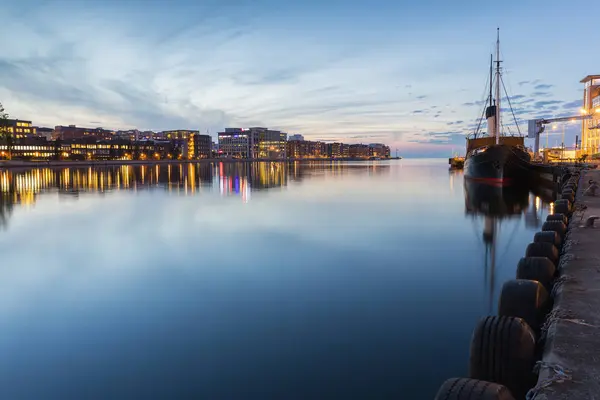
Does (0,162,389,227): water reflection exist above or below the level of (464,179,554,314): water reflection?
above

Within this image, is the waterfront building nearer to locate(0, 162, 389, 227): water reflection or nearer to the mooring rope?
locate(0, 162, 389, 227): water reflection

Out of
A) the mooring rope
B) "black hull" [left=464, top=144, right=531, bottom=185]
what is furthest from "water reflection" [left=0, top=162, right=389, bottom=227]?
the mooring rope

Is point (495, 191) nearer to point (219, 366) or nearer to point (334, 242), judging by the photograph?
point (334, 242)

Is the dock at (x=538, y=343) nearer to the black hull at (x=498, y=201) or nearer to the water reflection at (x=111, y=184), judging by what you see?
the black hull at (x=498, y=201)

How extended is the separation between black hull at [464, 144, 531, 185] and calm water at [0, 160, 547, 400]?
27.2 metres

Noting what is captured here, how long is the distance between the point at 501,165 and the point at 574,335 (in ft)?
161

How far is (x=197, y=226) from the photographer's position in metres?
26.2

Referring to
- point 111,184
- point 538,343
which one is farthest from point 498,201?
point 111,184

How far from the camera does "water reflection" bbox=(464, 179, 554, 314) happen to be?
668 inches

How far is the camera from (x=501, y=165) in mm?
50594

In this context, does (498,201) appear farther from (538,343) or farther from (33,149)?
(33,149)

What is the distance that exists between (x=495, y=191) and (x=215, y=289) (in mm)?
40304

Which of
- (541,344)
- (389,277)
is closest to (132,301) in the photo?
(389,277)

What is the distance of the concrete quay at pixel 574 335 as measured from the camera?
453cm
